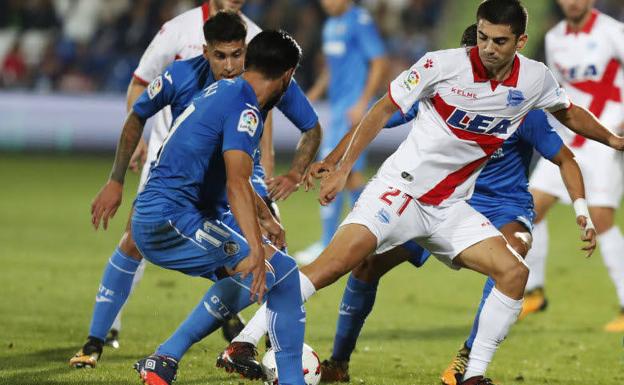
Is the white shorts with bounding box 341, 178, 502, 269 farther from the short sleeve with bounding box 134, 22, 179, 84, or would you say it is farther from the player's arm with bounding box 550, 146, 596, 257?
the short sleeve with bounding box 134, 22, 179, 84

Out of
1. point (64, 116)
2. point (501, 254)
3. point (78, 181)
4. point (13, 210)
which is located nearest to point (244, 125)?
point (501, 254)

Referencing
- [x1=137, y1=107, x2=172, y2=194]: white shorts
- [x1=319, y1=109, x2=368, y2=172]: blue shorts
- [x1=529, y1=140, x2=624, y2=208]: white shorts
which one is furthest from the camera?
[x1=319, y1=109, x2=368, y2=172]: blue shorts

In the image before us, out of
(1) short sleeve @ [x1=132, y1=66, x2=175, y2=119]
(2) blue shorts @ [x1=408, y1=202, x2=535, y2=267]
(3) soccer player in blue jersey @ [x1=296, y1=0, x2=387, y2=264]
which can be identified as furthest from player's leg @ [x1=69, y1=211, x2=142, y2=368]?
(3) soccer player in blue jersey @ [x1=296, y1=0, x2=387, y2=264]

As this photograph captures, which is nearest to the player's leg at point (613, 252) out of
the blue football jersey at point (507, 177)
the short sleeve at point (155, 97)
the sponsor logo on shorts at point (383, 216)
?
the blue football jersey at point (507, 177)

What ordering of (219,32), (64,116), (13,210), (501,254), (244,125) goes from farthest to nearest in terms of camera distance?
(64,116)
(13,210)
(219,32)
(501,254)
(244,125)

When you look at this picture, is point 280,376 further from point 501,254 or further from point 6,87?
point 6,87

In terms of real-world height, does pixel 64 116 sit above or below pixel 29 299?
below

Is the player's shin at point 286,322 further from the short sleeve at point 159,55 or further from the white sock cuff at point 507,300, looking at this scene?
the short sleeve at point 159,55

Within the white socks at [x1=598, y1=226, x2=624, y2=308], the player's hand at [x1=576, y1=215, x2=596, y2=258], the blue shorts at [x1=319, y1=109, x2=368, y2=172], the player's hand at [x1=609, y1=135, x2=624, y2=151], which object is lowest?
the blue shorts at [x1=319, y1=109, x2=368, y2=172]

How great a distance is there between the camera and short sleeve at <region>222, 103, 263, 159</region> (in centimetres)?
516

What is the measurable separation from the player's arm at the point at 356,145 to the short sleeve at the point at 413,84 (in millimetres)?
43

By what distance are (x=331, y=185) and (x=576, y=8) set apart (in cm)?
405

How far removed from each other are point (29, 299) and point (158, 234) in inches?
139

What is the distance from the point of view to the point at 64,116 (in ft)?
68.0
